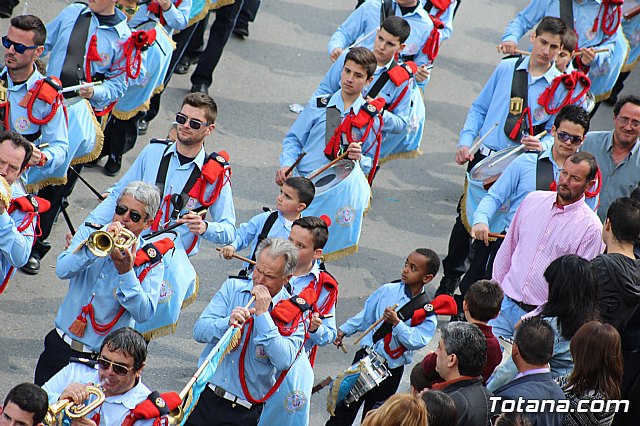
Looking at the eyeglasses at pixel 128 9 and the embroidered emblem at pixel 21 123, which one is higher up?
the eyeglasses at pixel 128 9

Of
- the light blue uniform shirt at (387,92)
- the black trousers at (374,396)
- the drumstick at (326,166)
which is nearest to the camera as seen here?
the black trousers at (374,396)

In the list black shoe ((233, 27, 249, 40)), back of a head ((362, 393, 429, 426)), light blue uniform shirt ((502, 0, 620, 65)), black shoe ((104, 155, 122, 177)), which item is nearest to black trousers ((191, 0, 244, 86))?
black shoe ((233, 27, 249, 40))

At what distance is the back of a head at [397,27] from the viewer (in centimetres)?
989

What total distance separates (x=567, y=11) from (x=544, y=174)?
3.16 meters

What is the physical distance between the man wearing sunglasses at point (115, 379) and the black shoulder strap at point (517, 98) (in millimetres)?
4701

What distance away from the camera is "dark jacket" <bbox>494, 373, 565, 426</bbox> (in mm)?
6141

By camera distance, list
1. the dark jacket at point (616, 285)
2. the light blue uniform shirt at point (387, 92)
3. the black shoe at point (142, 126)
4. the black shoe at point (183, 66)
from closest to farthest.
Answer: the dark jacket at point (616, 285)
the light blue uniform shirt at point (387, 92)
the black shoe at point (142, 126)
the black shoe at point (183, 66)

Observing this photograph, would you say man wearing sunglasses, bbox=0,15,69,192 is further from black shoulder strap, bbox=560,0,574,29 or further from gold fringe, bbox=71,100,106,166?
black shoulder strap, bbox=560,0,574,29

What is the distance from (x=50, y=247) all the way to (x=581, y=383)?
475cm

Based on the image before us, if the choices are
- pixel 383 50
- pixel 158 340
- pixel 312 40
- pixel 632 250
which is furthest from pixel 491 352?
pixel 312 40

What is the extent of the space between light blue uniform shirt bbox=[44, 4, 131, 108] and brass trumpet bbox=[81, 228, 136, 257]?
2.74 metres

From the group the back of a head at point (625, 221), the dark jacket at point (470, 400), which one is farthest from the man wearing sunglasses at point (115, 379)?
the back of a head at point (625, 221)

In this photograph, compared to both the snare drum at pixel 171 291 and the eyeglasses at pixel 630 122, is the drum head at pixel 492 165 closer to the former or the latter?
the eyeglasses at pixel 630 122

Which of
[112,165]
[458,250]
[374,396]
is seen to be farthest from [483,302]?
[112,165]
